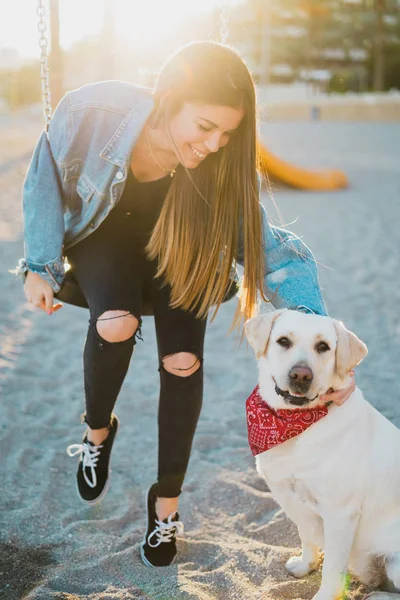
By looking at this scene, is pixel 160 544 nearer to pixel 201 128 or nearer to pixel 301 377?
pixel 301 377

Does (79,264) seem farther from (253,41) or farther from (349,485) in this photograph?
(253,41)

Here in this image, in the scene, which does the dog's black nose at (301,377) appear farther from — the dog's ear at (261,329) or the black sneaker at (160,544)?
the black sneaker at (160,544)

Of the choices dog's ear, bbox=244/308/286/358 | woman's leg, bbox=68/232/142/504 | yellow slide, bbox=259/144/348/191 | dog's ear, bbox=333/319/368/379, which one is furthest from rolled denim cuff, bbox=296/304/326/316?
yellow slide, bbox=259/144/348/191

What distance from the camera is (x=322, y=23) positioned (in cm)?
4344

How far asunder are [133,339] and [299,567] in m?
1.10

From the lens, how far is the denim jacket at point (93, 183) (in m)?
2.63

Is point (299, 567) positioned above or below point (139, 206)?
below

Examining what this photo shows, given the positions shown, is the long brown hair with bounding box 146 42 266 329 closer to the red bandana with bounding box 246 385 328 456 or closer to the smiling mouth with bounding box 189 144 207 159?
the smiling mouth with bounding box 189 144 207 159

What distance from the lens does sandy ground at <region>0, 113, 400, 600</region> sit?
8.36 feet

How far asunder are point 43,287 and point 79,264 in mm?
172

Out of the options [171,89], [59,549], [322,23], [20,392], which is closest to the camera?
[171,89]

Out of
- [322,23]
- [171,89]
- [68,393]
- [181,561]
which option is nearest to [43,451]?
[68,393]

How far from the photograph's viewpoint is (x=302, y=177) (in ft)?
38.8

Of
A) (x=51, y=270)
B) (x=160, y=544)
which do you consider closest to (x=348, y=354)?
(x=160, y=544)
